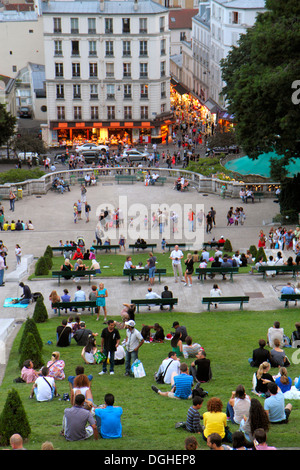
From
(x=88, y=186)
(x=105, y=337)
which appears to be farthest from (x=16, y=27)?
(x=105, y=337)

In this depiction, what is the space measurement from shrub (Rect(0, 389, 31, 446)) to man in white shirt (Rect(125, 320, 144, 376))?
16.9 ft

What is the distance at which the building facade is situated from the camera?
8468cm

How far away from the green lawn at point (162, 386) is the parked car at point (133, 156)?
5020 centimetres

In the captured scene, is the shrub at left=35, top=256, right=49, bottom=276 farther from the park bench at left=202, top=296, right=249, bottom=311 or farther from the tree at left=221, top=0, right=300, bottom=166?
the tree at left=221, top=0, right=300, bottom=166

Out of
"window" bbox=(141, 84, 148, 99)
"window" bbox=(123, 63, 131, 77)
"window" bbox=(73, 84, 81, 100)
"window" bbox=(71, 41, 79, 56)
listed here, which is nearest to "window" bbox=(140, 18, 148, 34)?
"window" bbox=(123, 63, 131, 77)

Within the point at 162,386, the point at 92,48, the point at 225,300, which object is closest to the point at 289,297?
the point at 225,300

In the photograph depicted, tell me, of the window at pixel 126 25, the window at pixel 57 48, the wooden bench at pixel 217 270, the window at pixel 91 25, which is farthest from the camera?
the window at pixel 57 48

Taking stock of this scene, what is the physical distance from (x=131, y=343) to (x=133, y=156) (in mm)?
59120

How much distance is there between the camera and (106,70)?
3423 inches

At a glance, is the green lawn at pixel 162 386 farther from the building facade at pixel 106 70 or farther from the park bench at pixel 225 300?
the building facade at pixel 106 70

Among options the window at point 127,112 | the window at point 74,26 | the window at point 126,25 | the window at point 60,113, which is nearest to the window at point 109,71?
the window at point 127,112

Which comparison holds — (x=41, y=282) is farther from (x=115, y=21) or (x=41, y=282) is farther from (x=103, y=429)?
(x=115, y=21)

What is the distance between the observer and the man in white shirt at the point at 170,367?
2041 centimetres

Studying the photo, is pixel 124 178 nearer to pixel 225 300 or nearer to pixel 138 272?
pixel 138 272
